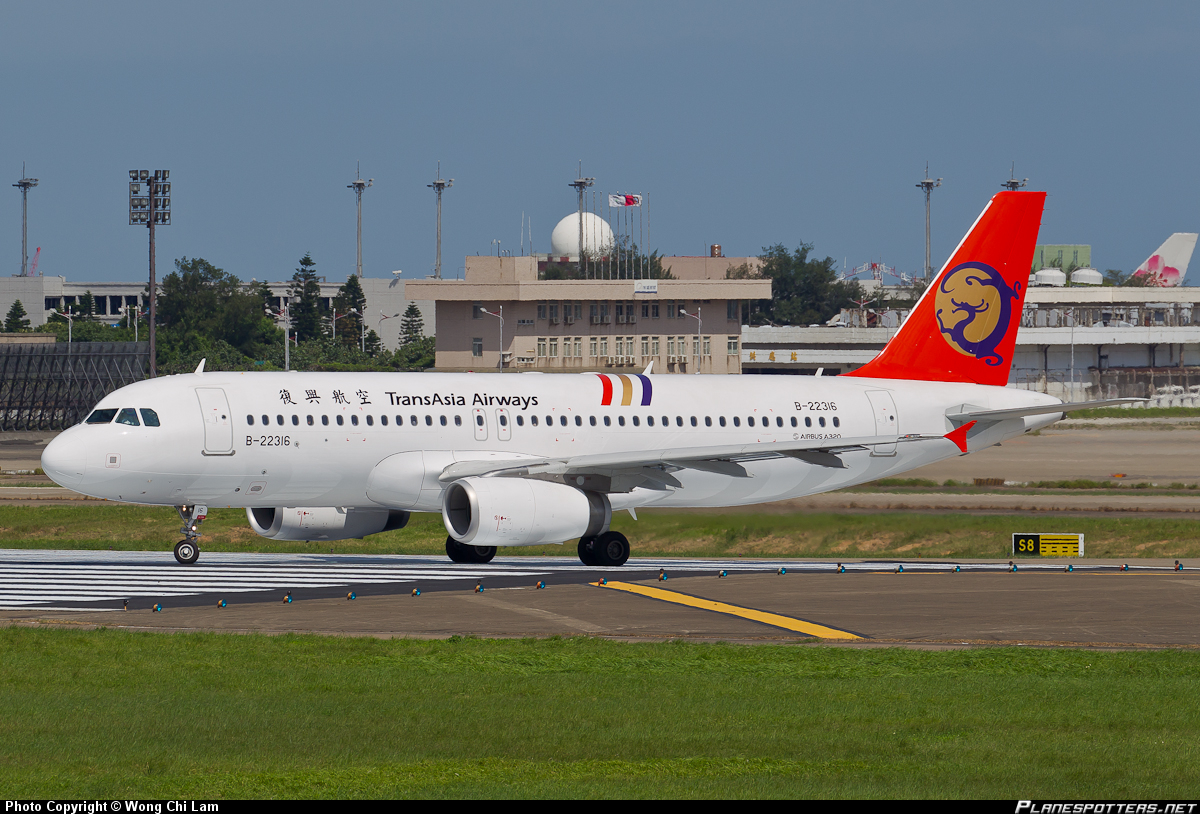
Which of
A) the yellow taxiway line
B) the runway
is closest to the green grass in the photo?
the runway

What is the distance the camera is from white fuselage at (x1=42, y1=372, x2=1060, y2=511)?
3384cm

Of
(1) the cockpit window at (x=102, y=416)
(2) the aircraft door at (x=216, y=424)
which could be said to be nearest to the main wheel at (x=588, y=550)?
(2) the aircraft door at (x=216, y=424)

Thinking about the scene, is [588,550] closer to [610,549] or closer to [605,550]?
[605,550]

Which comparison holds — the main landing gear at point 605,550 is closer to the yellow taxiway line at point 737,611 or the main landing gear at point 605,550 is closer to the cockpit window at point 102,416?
the yellow taxiway line at point 737,611

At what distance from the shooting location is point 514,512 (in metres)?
33.4

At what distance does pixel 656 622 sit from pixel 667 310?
131m

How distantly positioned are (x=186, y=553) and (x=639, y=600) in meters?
12.6

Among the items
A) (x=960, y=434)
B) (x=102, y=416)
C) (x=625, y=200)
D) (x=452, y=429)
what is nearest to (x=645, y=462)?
(x=452, y=429)

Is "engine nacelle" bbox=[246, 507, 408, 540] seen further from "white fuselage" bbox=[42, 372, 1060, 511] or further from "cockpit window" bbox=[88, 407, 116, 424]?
"cockpit window" bbox=[88, 407, 116, 424]

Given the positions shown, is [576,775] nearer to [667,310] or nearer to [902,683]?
[902,683]

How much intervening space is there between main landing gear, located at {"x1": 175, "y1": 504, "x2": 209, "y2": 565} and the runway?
0.32m

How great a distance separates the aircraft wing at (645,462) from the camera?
1382 inches

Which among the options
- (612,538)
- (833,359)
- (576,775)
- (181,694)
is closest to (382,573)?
(612,538)

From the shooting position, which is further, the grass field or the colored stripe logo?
the grass field
